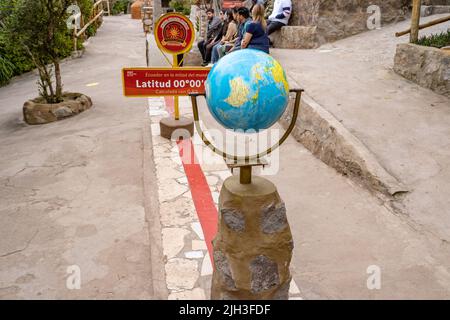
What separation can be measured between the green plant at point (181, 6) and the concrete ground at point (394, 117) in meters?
15.0

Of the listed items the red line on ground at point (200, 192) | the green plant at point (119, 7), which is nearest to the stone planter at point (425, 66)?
the red line on ground at point (200, 192)

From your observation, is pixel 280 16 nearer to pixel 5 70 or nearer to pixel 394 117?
pixel 394 117

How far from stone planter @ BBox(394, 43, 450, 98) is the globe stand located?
4218mm

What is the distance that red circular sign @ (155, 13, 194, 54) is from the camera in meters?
5.60

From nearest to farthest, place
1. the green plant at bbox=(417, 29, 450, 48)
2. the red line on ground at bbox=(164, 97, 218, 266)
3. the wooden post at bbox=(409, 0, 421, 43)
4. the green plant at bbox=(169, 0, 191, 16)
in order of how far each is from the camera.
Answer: the red line on ground at bbox=(164, 97, 218, 266), the green plant at bbox=(417, 29, 450, 48), the wooden post at bbox=(409, 0, 421, 43), the green plant at bbox=(169, 0, 191, 16)

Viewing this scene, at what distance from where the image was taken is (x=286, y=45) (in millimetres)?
10102

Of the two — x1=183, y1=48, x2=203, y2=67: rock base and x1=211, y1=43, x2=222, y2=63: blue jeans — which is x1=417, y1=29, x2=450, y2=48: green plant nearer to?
x1=211, y1=43, x2=222, y2=63: blue jeans

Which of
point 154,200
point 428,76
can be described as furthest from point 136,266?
point 428,76

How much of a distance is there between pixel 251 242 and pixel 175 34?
3960 mm

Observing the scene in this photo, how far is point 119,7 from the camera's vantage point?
102 feet
